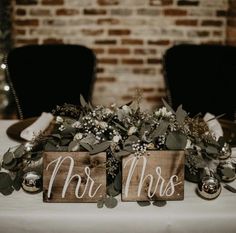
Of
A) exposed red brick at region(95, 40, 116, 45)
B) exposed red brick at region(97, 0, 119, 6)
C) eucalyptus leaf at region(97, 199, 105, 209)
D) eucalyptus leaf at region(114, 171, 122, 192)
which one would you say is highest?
exposed red brick at region(97, 0, 119, 6)

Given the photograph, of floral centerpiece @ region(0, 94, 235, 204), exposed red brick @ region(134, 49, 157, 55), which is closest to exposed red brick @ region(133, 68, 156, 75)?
exposed red brick @ region(134, 49, 157, 55)

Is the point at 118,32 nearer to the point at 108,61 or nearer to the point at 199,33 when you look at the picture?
the point at 108,61

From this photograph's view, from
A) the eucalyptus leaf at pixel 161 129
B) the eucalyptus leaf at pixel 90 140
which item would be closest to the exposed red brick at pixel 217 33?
the eucalyptus leaf at pixel 161 129

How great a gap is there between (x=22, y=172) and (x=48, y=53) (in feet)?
4.09

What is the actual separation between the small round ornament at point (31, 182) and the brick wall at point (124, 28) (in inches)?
68.3

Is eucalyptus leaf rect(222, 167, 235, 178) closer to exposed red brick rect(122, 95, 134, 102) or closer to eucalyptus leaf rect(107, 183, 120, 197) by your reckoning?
eucalyptus leaf rect(107, 183, 120, 197)

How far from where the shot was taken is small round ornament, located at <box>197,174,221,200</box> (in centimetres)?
115

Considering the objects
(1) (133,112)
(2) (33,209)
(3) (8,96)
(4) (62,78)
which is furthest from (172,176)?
(3) (8,96)

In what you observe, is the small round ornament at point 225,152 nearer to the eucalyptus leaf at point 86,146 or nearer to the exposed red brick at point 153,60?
the eucalyptus leaf at point 86,146

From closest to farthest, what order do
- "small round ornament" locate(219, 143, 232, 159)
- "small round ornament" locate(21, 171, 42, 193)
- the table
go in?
1. the table
2. "small round ornament" locate(21, 171, 42, 193)
3. "small round ornament" locate(219, 143, 232, 159)

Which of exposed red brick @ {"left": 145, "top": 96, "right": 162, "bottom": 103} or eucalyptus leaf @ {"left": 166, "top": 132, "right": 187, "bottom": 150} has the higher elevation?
eucalyptus leaf @ {"left": 166, "top": 132, "right": 187, "bottom": 150}

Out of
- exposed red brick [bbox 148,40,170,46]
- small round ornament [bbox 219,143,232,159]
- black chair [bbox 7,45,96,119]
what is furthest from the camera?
exposed red brick [bbox 148,40,170,46]

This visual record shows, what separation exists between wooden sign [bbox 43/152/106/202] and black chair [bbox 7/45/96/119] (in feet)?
3.93

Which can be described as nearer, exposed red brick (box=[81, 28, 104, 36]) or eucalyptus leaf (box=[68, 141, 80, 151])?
eucalyptus leaf (box=[68, 141, 80, 151])
